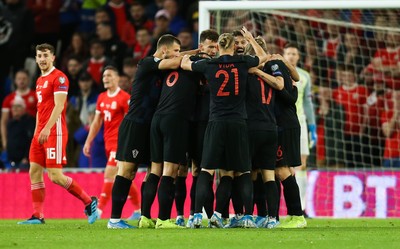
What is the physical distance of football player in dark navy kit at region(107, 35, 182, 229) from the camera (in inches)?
455

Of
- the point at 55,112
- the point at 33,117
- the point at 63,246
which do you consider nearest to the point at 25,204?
the point at 33,117

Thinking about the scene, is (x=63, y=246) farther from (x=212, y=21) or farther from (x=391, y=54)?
(x=391, y=54)

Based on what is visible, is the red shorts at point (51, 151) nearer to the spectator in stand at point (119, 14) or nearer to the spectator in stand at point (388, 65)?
the spectator in stand at point (388, 65)

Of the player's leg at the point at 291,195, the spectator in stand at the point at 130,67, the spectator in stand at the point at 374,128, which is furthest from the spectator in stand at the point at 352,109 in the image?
the player's leg at the point at 291,195

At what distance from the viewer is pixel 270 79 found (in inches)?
454

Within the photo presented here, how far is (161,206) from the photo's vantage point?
11.4 m

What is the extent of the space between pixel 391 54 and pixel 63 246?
34.7 ft

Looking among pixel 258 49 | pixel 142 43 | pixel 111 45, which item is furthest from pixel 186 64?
pixel 111 45

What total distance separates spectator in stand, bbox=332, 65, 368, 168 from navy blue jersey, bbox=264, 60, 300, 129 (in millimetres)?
5815

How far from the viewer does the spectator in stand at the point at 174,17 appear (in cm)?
2020

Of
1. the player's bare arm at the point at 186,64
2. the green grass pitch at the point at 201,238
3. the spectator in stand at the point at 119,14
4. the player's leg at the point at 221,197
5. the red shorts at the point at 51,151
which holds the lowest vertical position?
the green grass pitch at the point at 201,238

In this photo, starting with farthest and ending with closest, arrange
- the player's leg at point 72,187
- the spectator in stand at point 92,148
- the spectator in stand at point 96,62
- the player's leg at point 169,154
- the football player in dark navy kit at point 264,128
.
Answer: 1. the spectator in stand at point 96,62
2. the spectator in stand at point 92,148
3. the player's leg at point 72,187
4. the football player in dark navy kit at point 264,128
5. the player's leg at point 169,154

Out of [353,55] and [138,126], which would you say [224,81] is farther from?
[353,55]

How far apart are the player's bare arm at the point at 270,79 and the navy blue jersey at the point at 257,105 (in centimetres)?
6
